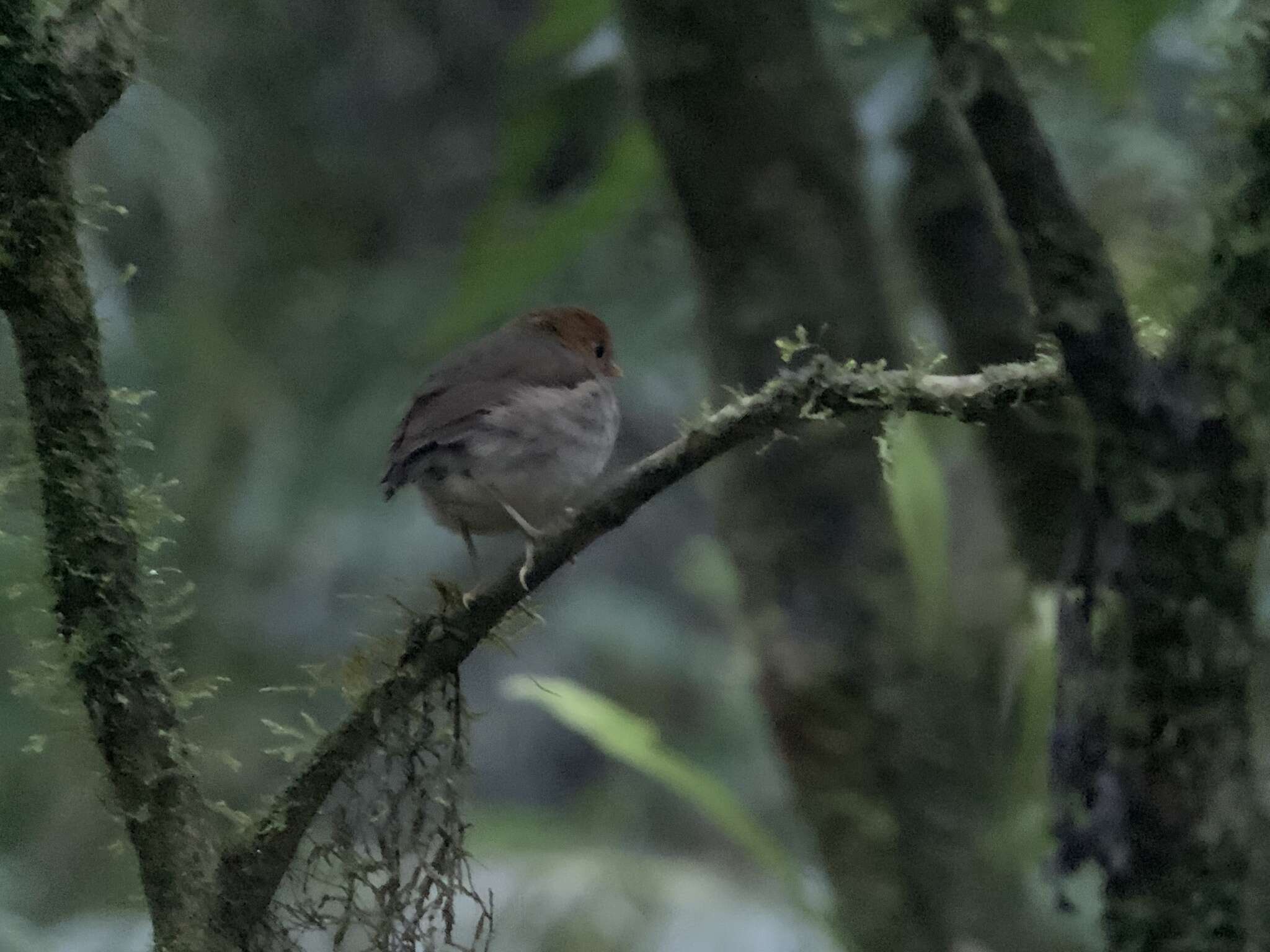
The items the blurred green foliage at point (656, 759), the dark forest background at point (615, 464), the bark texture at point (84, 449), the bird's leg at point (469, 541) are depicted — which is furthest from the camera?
the blurred green foliage at point (656, 759)

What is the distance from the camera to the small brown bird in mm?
1458

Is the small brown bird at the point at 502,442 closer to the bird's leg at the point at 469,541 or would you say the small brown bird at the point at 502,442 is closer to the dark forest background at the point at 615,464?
the bird's leg at the point at 469,541

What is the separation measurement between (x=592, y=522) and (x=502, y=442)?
43cm

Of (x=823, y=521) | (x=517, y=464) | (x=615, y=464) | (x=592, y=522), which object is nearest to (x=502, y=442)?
(x=517, y=464)

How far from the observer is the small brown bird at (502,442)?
146 cm

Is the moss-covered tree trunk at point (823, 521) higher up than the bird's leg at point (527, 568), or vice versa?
the moss-covered tree trunk at point (823, 521)

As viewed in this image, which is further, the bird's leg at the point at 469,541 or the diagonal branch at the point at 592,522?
the bird's leg at the point at 469,541

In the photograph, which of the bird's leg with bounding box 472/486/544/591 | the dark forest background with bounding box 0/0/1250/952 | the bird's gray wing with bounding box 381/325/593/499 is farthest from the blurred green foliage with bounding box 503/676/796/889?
the bird's leg with bounding box 472/486/544/591

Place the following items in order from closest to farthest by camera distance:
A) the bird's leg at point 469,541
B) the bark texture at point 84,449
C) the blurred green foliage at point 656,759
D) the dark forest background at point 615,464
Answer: the bark texture at point 84,449 < the bird's leg at point 469,541 < the dark forest background at point 615,464 < the blurred green foliage at point 656,759

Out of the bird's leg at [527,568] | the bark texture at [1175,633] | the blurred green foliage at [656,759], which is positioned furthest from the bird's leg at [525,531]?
the blurred green foliage at [656,759]

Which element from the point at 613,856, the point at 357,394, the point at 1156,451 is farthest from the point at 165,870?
the point at 357,394

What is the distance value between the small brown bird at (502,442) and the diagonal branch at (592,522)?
297 millimetres

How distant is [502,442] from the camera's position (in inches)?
57.9

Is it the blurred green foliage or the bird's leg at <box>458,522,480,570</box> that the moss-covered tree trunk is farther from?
the bird's leg at <box>458,522,480,570</box>
